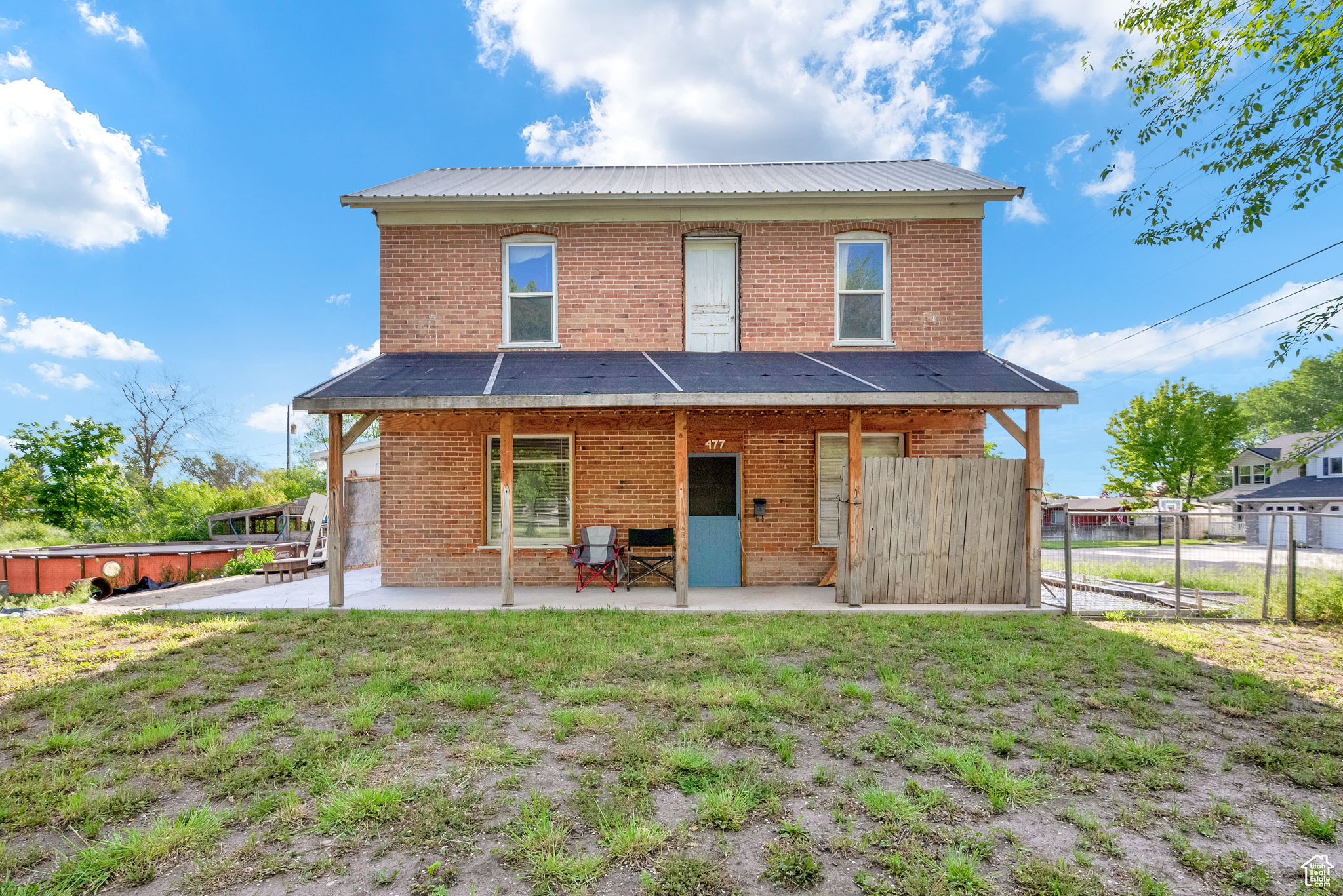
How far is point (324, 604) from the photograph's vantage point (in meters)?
8.55

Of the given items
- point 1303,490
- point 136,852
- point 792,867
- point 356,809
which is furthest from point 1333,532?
point 136,852

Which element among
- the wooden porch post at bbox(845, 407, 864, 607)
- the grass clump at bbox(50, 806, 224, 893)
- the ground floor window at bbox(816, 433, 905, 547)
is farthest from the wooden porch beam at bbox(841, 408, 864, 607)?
the grass clump at bbox(50, 806, 224, 893)

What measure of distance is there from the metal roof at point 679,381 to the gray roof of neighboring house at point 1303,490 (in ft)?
97.1

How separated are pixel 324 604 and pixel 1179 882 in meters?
9.13

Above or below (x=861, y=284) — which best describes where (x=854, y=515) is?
below

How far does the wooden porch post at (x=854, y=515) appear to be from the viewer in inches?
323

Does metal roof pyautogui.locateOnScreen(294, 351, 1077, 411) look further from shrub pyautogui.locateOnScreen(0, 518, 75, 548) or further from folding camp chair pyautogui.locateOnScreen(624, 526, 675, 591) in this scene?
shrub pyautogui.locateOnScreen(0, 518, 75, 548)

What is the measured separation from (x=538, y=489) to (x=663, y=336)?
3.24 m

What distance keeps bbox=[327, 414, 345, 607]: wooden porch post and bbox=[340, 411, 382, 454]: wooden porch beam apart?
4 centimetres

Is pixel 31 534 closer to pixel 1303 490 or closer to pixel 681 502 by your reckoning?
pixel 681 502

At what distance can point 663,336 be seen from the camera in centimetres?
1013

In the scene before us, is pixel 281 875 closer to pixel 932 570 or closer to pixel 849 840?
pixel 849 840

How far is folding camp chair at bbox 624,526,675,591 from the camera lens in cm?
942

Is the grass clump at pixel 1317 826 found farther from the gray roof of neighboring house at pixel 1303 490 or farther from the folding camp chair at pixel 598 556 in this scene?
the gray roof of neighboring house at pixel 1303 490
